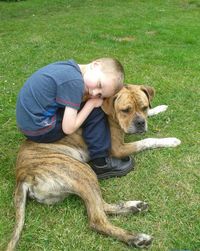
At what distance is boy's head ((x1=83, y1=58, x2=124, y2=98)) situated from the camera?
14.1 feet

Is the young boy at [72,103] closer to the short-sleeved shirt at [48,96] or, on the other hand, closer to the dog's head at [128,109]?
the short-sleeved shirt at [48,96]

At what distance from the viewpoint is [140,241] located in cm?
370

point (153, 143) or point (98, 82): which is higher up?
point (98, 82)

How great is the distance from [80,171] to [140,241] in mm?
810

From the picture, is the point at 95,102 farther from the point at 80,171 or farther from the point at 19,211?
the point at 19,211

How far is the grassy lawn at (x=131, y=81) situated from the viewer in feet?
13.0

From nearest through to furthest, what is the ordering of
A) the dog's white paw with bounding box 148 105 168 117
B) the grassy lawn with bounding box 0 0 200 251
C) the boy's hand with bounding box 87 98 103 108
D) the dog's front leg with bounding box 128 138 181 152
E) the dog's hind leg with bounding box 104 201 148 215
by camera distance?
the grassy lawn with bounding box 0 0 200 251 → the dog's hind leg with bounding box 104 201 148 215 → the boy's hand with bounding box 87 98 103 108 → the dog's front leg with bounding box 128 138 181 152 → the dog's white paw with bounding box 148 105 168 117

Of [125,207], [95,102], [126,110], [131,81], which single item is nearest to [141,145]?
[126,110]

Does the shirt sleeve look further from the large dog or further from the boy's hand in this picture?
the large dog

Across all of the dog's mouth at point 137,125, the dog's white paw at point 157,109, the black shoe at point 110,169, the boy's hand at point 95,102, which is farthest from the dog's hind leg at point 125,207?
the dog's white paw at point 157,109

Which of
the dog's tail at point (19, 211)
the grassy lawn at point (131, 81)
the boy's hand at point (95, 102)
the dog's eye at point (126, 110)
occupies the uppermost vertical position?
the boy's hand at point (95, 102)

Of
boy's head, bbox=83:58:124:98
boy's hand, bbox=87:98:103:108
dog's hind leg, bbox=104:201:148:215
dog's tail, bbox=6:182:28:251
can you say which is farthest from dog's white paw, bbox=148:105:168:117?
dog's tail, bbox=6:182:28:251

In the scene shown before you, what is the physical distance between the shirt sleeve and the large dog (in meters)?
0.46

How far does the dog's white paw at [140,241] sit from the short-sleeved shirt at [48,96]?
1.34 m
